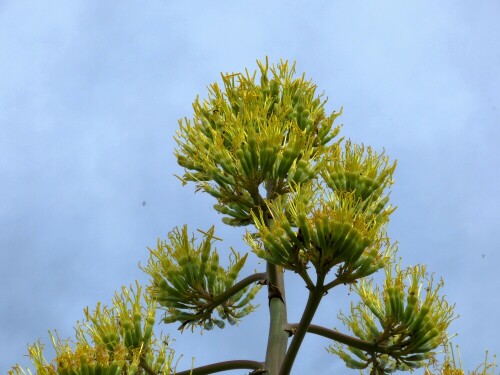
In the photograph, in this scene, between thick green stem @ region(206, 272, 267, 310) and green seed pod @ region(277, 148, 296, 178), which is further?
thick green stem @ region(206, 272, 267, 310)

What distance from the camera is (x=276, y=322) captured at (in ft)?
23.5

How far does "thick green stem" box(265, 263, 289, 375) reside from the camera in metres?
7.02

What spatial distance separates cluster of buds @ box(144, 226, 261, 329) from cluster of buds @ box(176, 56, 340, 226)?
0.43 metres

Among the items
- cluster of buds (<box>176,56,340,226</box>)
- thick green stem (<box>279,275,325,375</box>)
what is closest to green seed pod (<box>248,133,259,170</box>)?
cluster of buds (<box>176,56,340,226</box>)

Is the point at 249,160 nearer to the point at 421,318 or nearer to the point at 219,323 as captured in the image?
the point at 219,323

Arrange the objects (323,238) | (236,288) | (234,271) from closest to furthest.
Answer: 1. (323,238)
2. (236,288)
3. (234,271)

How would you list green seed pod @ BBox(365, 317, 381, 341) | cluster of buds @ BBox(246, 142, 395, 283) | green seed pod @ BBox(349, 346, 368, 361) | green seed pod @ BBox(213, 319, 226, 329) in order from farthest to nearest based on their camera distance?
green seed pod @ BBox(213, 319, 226, 329)
green seed pod @ BBox(349, 346, 368, 361)
green seed pod @ BBox(365, 317, 381, 341)
cluster of buds @ BBox(246, 142, 395, 283)

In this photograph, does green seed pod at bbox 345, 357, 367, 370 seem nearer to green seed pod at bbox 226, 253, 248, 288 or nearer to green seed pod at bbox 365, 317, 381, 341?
green seed pod at bbox 365, 317, 381, 341

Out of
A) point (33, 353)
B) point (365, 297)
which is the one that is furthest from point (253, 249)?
point (33, 353)

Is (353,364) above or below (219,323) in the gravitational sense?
below

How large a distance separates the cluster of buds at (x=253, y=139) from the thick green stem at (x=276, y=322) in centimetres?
63

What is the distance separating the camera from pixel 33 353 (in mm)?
6867

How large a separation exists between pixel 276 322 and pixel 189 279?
988 millimetres

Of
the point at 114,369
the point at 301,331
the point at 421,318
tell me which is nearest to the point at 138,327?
the point at 114,369
